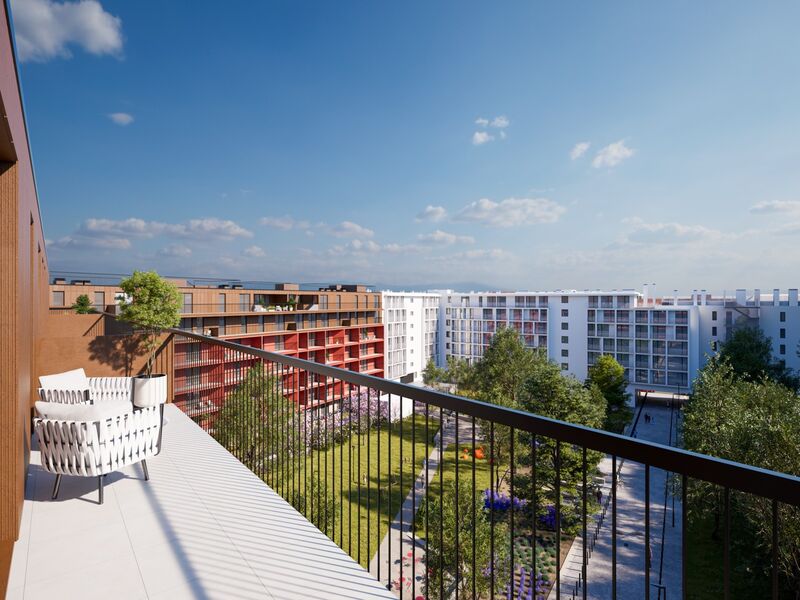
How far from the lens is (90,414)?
362 cm

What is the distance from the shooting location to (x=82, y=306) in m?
20.3

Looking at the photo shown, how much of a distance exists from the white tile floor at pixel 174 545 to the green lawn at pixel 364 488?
0.26 meters

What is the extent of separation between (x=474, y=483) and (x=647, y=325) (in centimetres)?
4219

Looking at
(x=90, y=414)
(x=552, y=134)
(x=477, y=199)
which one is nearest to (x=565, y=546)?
(x=90, y=414)

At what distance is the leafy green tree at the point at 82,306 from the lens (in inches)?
762

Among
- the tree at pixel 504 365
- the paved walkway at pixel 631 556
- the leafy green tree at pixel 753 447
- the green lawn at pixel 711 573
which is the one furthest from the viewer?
the tree at pixel 504 365

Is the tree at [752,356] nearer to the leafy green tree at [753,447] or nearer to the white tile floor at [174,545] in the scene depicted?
the leafy green tree at [753,447]

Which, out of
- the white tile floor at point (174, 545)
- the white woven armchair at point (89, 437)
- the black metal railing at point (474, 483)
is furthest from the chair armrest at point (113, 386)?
the white woven armchair at point (89, 437)

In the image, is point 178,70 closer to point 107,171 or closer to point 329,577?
point 107,171

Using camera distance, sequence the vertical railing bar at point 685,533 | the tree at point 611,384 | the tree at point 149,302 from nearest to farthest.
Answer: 1. the vertical railing bar at point 685,533
2. the tree at point 149,302
3. the tree at point 611,384

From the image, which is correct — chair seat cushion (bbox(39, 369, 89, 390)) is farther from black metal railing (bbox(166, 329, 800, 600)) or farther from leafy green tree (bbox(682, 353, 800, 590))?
leafy green tree (bbox(682, 353, 800, 590))

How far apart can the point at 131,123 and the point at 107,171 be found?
16.0 ft

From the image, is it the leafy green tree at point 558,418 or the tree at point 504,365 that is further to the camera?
the tree at point 504,365

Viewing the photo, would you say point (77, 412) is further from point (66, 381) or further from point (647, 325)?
point (647, 325)
